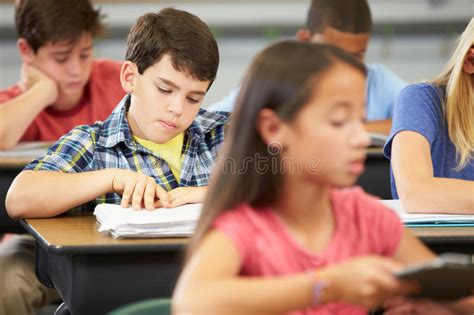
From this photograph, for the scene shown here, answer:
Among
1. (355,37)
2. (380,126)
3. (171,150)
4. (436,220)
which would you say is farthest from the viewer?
(355,37)

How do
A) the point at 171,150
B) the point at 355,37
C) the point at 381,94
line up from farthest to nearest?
Result: the point at 381,94 → the point at 355,37 → the point at 171,150

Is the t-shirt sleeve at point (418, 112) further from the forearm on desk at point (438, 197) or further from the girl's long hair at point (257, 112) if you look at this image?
the girl's long hair at point (257, 112)

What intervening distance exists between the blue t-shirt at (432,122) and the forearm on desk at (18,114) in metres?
1.40

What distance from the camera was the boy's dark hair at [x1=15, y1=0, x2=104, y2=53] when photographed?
3.36 meters

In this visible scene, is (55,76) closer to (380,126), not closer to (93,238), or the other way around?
(380,126)

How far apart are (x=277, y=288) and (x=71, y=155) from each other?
114cm

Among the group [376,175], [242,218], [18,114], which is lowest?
[376,175]

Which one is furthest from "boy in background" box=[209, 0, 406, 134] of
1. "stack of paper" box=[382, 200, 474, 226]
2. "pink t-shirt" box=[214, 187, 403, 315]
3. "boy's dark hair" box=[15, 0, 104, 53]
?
"pink t-shirt" box=[214, 187, 403, 315]

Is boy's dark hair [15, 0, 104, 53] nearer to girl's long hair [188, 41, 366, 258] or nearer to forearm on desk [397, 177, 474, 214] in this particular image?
forearm on desk [397, 177, 474, 214]

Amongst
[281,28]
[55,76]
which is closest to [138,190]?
[55,76]

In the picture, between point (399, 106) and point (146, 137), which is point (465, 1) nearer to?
point (399, 106)

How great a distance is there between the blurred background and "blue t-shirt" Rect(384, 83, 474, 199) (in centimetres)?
265

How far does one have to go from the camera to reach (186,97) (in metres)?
2.28

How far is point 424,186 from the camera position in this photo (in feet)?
7.25
